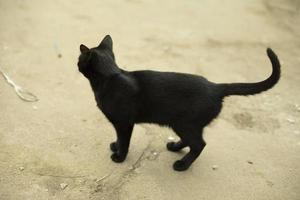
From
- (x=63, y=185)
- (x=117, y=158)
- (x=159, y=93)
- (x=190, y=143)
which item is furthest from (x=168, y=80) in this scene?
(x=63, y=185)

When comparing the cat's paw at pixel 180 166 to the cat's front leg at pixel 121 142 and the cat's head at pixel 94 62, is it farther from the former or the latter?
the cat's head at pixel 94 62

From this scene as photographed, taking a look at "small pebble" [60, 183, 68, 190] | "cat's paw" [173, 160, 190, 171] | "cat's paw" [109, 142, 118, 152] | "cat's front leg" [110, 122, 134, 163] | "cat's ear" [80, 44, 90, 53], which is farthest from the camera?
"cat's paw" [109, 142, 118, 152]

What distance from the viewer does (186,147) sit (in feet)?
11.4

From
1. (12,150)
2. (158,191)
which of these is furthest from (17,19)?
(158,191)

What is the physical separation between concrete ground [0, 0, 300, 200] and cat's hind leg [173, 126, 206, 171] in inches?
3.2

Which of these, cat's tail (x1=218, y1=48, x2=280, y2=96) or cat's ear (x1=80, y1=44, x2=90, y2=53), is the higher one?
cat's ear (x1=80, y1=44, x2=90, y2=53)

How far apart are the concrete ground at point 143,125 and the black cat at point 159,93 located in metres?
0.43

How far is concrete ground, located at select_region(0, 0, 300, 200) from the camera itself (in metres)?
3.11

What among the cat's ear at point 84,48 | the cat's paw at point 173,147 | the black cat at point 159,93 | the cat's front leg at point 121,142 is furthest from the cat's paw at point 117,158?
the cat's ear at point 84,48

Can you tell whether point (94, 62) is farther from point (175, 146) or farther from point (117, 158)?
point (175, 146)

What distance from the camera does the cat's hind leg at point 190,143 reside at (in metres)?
3.04

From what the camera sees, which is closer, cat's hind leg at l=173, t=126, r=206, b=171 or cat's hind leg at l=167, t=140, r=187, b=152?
cat's hind leg at l=173, t=126, r=206, b=171

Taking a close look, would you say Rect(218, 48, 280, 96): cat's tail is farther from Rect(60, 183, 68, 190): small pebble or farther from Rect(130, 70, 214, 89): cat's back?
Rect(60, 183, 68, 190): small pebble

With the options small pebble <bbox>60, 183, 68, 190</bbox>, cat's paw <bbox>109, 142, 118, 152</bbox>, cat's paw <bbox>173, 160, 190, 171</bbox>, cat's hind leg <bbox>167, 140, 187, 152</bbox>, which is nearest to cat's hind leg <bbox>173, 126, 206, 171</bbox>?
cat's paw <bbox>173, 160, 190, 171</bbox>
